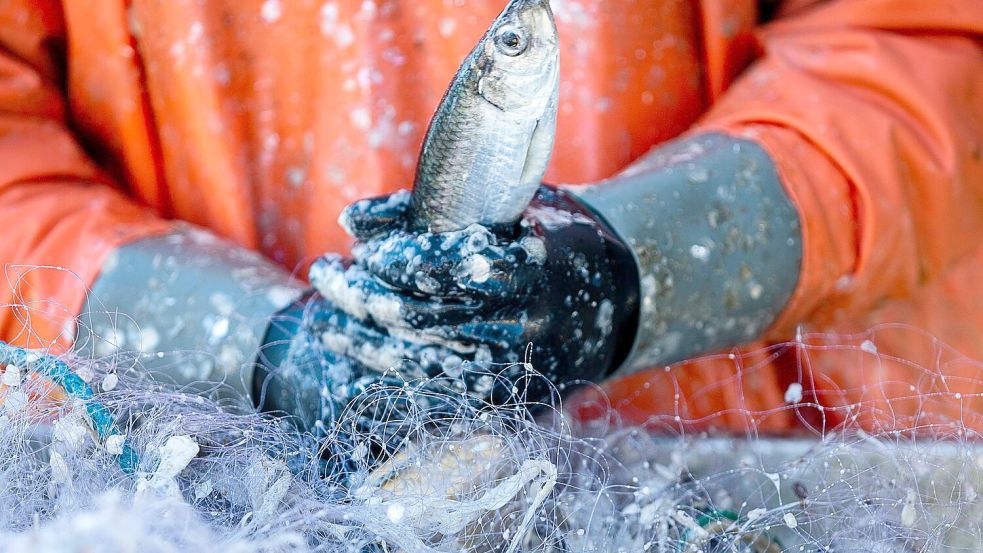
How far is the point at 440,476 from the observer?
581mm

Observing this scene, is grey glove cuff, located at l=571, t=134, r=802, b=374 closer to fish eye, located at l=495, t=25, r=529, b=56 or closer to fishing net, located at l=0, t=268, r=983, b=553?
fishing net, located at l=0, t=268, r=983, b=553

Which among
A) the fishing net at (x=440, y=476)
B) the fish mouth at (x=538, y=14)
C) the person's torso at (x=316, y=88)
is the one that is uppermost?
the fish mouth at (x=538, y=14)

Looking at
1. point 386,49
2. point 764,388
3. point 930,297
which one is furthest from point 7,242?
point 930,297

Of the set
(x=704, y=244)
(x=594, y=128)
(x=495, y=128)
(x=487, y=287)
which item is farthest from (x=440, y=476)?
(x=594, y=128)

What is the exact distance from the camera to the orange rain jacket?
36.4 inches

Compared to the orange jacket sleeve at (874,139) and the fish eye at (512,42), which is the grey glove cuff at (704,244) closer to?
the orange jacket sleeve at (874,139)

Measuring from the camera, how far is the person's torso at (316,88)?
1.03m

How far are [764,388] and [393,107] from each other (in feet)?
2.20

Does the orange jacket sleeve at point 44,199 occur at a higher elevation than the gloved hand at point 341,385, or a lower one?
higher

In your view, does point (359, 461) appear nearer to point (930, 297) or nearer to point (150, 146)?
point (150, 146)

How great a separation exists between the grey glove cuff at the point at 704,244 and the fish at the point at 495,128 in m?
0.22

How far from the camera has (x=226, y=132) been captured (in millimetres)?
1041

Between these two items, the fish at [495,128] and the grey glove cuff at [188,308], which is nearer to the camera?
the fish at [495,128]

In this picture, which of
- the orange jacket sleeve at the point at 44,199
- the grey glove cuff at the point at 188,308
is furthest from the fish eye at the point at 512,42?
the orange jacket sleeve at the point at 44,199
